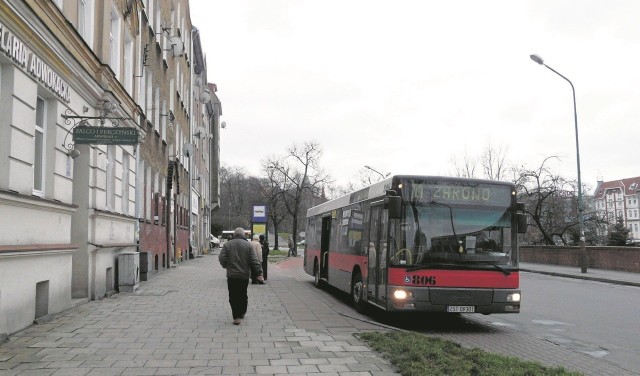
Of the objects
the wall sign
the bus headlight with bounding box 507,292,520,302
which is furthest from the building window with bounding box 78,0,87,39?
the bus headlight with bounding box 507,292,520,302

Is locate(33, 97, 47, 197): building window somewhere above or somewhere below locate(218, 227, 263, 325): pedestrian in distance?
above

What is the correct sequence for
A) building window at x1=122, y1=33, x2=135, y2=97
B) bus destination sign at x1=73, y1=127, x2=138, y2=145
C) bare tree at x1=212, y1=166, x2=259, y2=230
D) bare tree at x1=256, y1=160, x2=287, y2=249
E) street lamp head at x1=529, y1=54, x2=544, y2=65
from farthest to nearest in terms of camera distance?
bare tree at x1=212, y1=166, x2=259, y2=230 < bare tree at x1=256, y1=160, x2=287, y2=249 < street lamp head at x1=529, y1=54, x2=544, y2=65 < building window at x1=122, y1=33, x2=135, y2=97 < bus destination sign at x1=73, y1=127, x2=138, y2=145

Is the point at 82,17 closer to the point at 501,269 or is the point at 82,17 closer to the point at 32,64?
the point at 32,64

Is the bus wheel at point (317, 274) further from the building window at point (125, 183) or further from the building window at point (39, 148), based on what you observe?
the building window at point (39, 148)

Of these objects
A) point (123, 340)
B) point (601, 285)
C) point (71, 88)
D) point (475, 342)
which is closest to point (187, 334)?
point (123, 340)

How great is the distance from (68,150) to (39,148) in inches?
31.9

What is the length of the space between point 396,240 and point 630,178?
146 m

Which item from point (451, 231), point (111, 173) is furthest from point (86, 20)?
point (451, 231)

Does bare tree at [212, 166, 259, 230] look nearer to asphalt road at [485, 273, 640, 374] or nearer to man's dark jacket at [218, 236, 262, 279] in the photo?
asphalt road at [485, 273, 640, 374]

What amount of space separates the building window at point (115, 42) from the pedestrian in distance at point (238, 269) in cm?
708

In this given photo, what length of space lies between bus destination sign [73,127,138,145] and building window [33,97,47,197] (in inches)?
24.1

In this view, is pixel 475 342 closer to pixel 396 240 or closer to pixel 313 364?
pixel 396 240

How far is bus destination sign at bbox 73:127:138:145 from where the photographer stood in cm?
1055

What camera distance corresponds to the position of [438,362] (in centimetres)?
673
